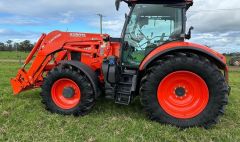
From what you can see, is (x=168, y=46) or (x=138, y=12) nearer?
(x=168, y=46)

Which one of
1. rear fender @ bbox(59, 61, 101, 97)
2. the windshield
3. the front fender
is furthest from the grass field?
the windshield

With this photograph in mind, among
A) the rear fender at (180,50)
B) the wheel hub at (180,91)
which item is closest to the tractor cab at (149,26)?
the rear fender at (180,50)

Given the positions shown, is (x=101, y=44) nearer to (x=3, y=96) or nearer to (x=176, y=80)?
(x=176, y=80)

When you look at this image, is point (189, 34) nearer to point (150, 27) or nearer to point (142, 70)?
point (150, 27)

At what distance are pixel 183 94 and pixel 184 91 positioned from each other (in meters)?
0.06

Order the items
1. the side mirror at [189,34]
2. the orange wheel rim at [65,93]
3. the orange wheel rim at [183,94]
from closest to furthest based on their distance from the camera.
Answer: the orange wheel rim at [183,94] → the side mirror at [189,34] → the orange wheel rim at [65,93]

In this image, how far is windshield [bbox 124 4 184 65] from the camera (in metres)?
6.18

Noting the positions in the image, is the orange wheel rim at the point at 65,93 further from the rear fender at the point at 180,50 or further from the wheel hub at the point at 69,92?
the rear fender at the point at 180,50

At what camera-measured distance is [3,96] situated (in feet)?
25.7

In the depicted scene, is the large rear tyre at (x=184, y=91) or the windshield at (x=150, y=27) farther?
the windshield at (x=150, y=27)

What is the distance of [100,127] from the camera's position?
5.55 metres

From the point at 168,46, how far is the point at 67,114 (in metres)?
2.45

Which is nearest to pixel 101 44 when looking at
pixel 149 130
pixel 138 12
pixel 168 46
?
pixel 138 12

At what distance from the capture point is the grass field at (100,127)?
5023 millimetres
